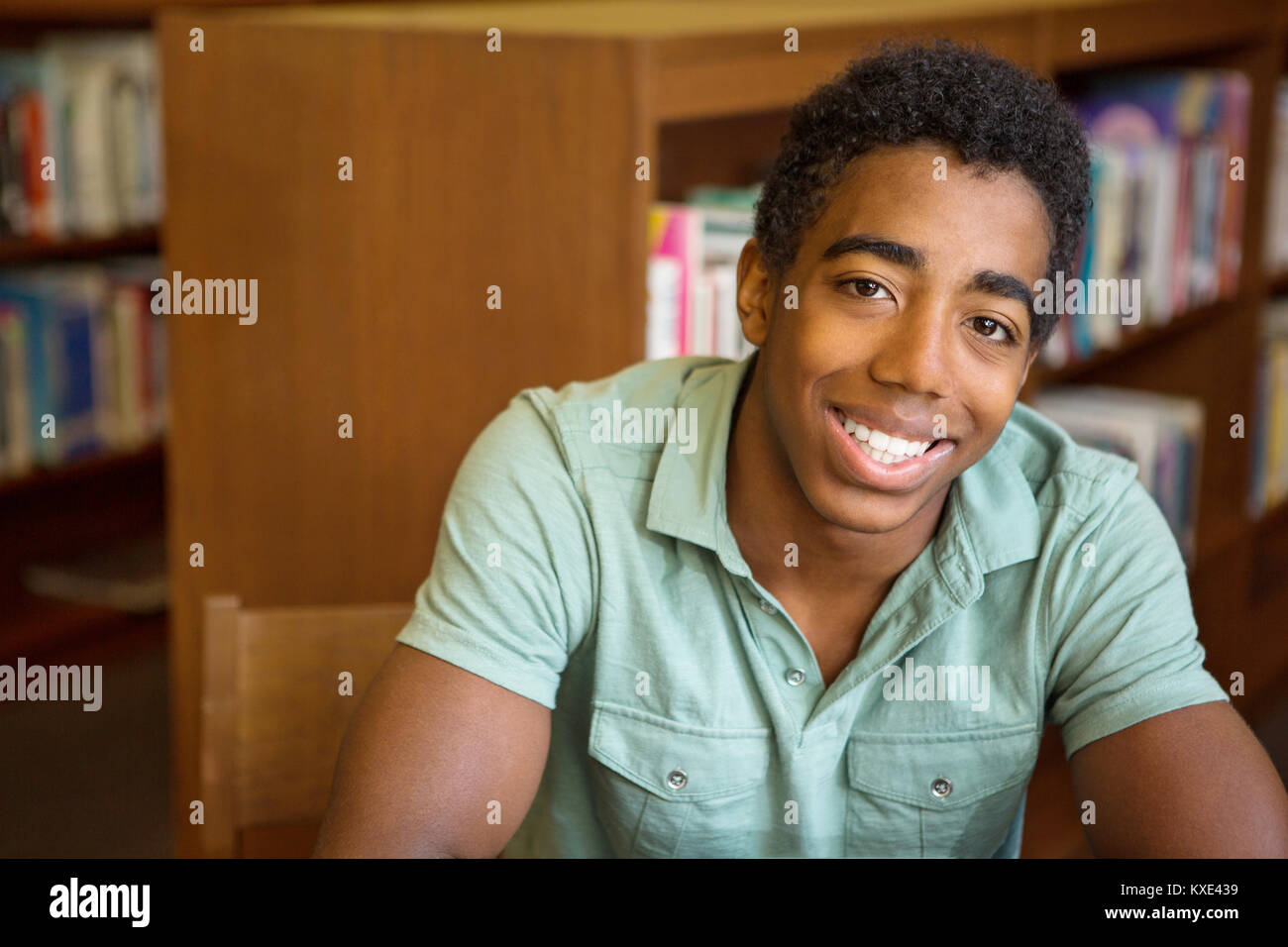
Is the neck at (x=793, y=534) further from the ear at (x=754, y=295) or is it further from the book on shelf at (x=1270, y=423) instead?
the book on shelf at (x=1270, y=423)

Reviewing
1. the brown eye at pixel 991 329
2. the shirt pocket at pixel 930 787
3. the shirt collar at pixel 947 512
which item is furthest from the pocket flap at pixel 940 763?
the brown eye at pixel 991 329

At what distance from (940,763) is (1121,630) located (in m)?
0.18

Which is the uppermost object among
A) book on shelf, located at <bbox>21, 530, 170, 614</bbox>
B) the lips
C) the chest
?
the lips

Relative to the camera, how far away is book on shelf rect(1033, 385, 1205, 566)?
8.46 ft

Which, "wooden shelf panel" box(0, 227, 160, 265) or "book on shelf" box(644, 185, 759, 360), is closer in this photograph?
"book on shelf" box(644, 185, 759, 360)

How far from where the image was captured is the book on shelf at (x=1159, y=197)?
2.45m

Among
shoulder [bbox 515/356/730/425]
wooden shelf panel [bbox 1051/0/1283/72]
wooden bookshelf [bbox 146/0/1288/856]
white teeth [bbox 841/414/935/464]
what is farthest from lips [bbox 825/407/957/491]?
wooden shelf panel [bbox 1051/0/1283/72]

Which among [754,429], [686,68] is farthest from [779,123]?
[754,429]

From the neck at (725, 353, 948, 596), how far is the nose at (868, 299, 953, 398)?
0.46 ft

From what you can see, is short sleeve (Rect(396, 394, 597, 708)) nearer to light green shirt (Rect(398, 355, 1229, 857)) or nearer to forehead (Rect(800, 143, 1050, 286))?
light green shirt (Rect(398, 355, 1229, 857))

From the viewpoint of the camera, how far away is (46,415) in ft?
9.73

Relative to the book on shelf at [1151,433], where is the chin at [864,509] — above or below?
above
